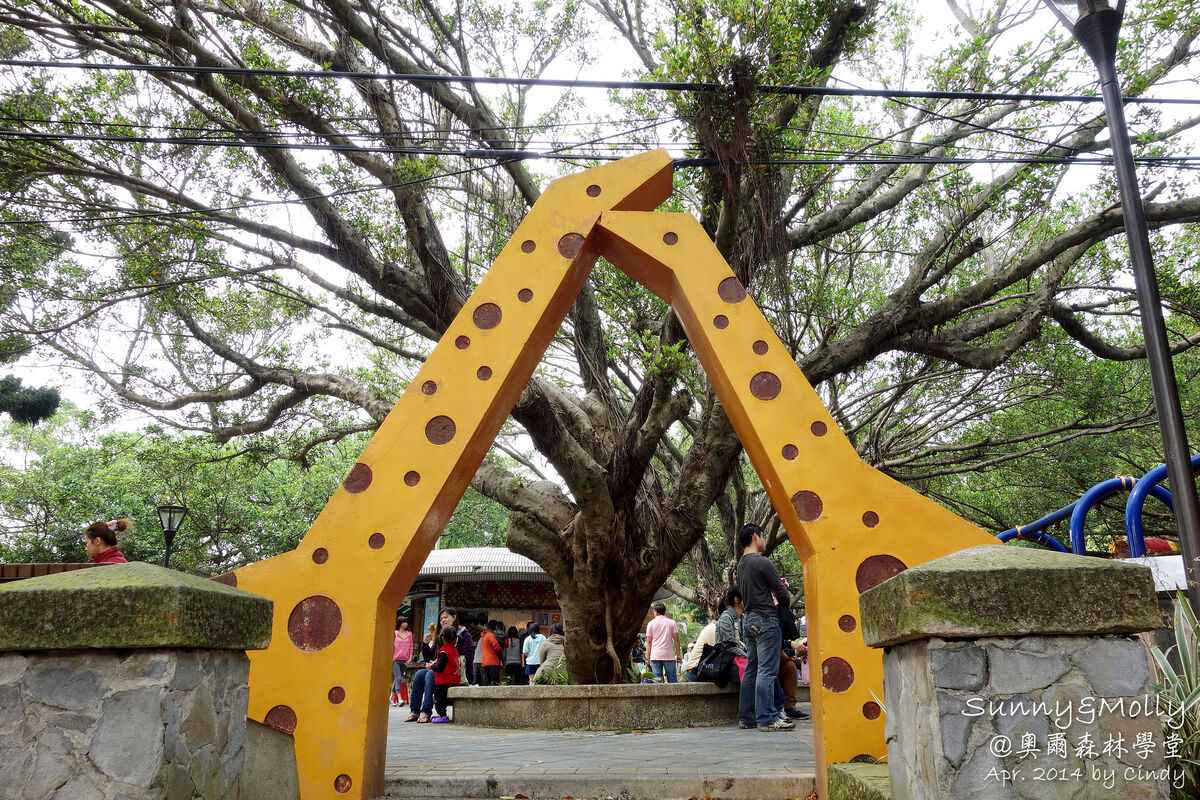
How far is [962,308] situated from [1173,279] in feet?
8.20

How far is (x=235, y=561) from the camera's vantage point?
2533 cm

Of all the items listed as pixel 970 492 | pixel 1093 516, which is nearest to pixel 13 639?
pixel 970 492

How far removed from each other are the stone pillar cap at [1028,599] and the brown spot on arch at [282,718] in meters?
3.62

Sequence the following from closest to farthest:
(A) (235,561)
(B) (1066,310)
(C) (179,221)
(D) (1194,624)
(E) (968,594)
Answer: (E) (968,594) < (D) (1194,624) < (C) (179,221) < (B) (1066,310) < (A) (235,561)

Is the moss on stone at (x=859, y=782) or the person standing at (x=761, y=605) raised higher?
the person standing at (x=761, y=605)

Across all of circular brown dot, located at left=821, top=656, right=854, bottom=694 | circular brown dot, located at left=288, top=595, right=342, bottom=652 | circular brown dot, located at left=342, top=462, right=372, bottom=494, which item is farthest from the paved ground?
circular brown dot, located at left=342, top=462, right=372, bottom=494

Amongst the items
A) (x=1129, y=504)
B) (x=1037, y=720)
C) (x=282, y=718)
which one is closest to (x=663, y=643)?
(x=1129, y=504)

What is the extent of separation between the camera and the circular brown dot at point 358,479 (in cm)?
519

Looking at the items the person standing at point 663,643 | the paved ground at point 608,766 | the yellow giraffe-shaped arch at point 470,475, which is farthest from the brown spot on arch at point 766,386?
the person standing at point 663,643

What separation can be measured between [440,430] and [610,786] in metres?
2.58

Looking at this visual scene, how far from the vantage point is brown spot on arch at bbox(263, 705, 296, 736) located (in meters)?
4.63

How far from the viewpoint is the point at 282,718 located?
4.64m

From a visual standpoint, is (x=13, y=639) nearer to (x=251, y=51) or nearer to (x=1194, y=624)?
(x=1194, y=624)

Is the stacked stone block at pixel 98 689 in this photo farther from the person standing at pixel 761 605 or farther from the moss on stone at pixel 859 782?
the person standing at pixel 761 605
